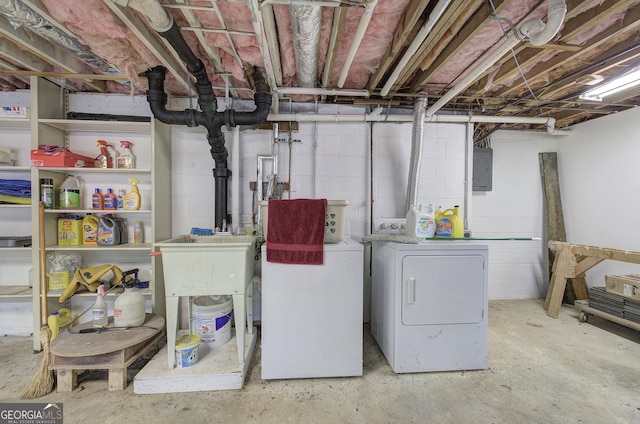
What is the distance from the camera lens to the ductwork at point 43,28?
138cm

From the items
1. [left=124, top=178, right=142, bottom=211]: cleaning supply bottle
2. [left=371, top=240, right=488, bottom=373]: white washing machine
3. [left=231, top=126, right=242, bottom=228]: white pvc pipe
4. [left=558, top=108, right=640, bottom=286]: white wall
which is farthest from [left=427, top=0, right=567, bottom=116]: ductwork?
[left=124, top=178, right=142, bottom=211]: cleaning supply bottle

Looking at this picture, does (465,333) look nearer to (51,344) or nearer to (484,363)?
(484,363)

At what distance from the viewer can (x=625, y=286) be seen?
2.37 m

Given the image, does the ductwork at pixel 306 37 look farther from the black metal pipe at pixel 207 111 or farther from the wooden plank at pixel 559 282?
the wooden plank at pixel 559 282

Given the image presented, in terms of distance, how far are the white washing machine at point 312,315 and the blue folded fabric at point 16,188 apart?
86.4 inches

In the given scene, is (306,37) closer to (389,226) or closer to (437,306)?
(389,226)

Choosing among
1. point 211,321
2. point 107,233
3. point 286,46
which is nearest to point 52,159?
point 107,233

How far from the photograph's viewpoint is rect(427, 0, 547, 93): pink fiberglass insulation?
4.83 ft

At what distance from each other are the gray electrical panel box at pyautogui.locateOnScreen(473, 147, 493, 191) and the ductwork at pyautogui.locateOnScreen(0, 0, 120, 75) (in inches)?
148

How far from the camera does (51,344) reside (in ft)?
5.34

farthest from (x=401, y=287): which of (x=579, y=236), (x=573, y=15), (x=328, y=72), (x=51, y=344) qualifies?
(x=579, y=236)

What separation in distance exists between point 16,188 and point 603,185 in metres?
5.90

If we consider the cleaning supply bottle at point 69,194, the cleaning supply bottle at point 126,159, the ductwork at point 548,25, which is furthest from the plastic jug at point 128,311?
the ductwork at point 548,25

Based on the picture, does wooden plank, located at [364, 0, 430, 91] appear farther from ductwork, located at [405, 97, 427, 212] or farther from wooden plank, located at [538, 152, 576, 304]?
wooden plank, located at [538, 152, 576, 304]
